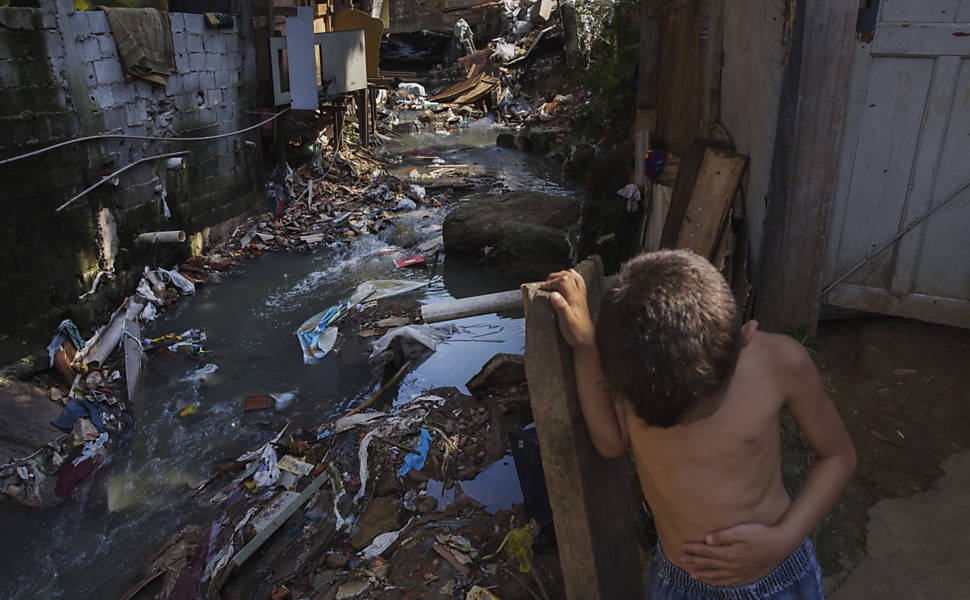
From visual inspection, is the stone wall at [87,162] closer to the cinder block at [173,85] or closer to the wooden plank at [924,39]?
the cinder block at [173,85]

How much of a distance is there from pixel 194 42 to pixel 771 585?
28.5ft

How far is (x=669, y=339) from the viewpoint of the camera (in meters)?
1.42

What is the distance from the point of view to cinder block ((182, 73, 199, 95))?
311 inches

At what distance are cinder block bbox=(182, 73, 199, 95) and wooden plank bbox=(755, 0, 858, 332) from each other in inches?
279

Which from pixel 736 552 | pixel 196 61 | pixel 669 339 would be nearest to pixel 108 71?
pixel 196 61

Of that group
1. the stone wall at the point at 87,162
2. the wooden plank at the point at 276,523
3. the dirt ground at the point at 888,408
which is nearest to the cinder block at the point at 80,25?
the stone wall at the point at 87,162

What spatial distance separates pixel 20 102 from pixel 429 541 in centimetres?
491

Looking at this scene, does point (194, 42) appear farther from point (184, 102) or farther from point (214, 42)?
point (184, 102)

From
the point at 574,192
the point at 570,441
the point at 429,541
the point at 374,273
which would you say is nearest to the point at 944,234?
the point at 570,441

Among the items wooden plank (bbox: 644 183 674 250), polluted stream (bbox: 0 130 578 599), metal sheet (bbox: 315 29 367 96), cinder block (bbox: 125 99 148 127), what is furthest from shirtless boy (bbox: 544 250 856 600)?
metal sheet (bbox: 315 29 367 96)

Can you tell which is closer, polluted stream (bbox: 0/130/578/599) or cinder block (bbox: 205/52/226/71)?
polluted stream (bbox: 0/130/578/599)

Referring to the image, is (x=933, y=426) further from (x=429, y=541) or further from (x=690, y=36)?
(x=690, y=36)

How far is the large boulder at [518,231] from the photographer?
7773mm

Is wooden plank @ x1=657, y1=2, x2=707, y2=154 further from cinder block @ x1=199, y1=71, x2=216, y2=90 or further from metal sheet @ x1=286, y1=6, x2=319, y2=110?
metal sheet @ x1=286, y1=6, x2=319, y2=110
